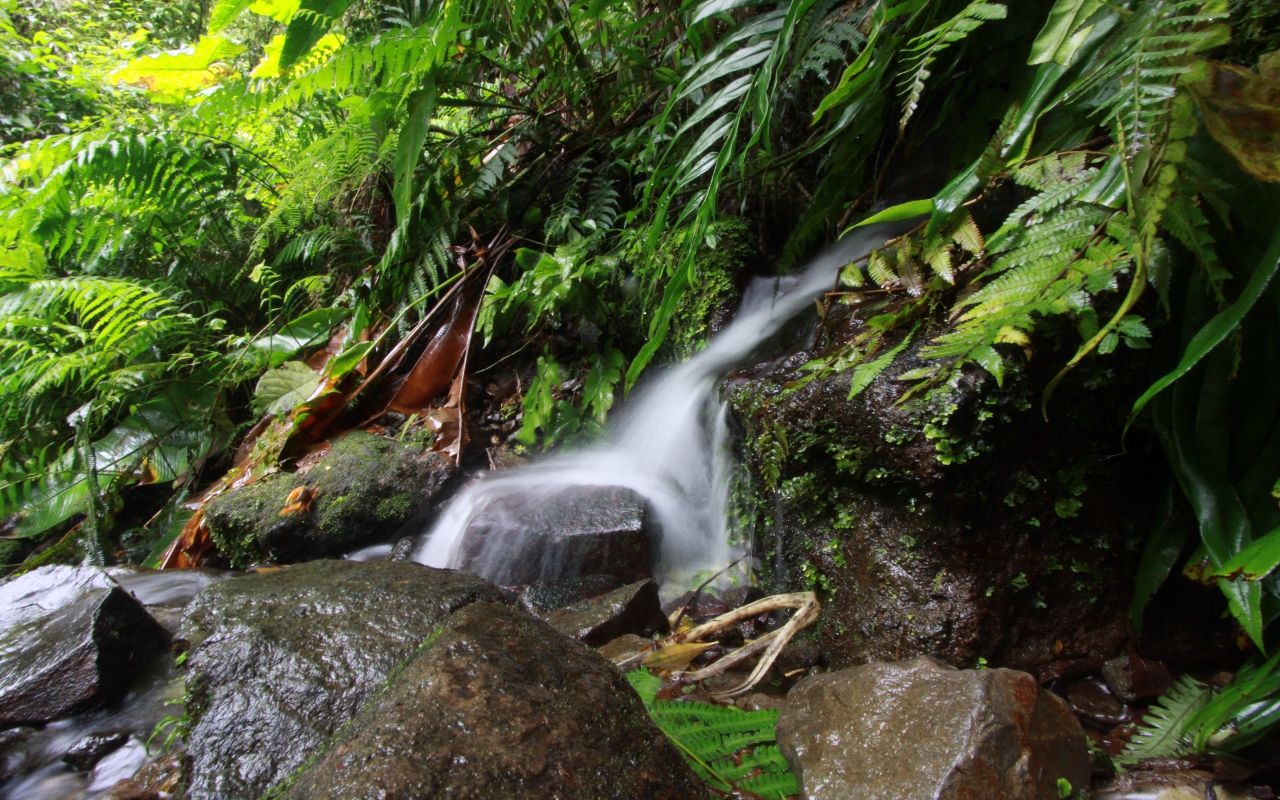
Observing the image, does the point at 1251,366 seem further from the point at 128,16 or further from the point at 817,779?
the point at 128,16

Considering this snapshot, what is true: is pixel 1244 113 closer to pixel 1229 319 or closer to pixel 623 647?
pixel 1229 319

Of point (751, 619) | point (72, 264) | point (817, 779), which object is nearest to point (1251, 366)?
point (817, 779)

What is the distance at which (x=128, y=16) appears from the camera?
935 centimetres

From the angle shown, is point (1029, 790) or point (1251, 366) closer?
point (1029, 790)

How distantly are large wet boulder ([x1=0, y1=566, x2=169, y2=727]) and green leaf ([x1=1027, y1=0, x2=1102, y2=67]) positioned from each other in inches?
121

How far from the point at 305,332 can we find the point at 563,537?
2.63 m

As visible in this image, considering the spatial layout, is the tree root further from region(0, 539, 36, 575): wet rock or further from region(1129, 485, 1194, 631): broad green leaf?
region(0, 539, 36, 575): wet rock

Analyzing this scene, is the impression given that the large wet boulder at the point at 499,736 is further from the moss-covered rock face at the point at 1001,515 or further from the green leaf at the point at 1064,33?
the green leaf at the point at 1064,33

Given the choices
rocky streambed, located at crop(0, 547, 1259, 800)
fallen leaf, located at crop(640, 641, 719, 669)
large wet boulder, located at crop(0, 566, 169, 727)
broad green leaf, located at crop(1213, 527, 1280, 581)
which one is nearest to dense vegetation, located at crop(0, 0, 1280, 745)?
broad green leaf, located at crop(1213, 527, 1280, 581)

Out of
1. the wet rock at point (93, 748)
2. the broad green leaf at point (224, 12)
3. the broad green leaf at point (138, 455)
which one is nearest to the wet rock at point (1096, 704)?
the wet rock at point (93, 748)

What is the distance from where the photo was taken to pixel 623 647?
69.6 inches

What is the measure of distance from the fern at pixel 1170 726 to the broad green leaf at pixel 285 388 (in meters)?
3.81

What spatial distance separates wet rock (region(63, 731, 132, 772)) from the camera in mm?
1774

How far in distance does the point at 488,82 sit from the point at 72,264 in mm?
3941
